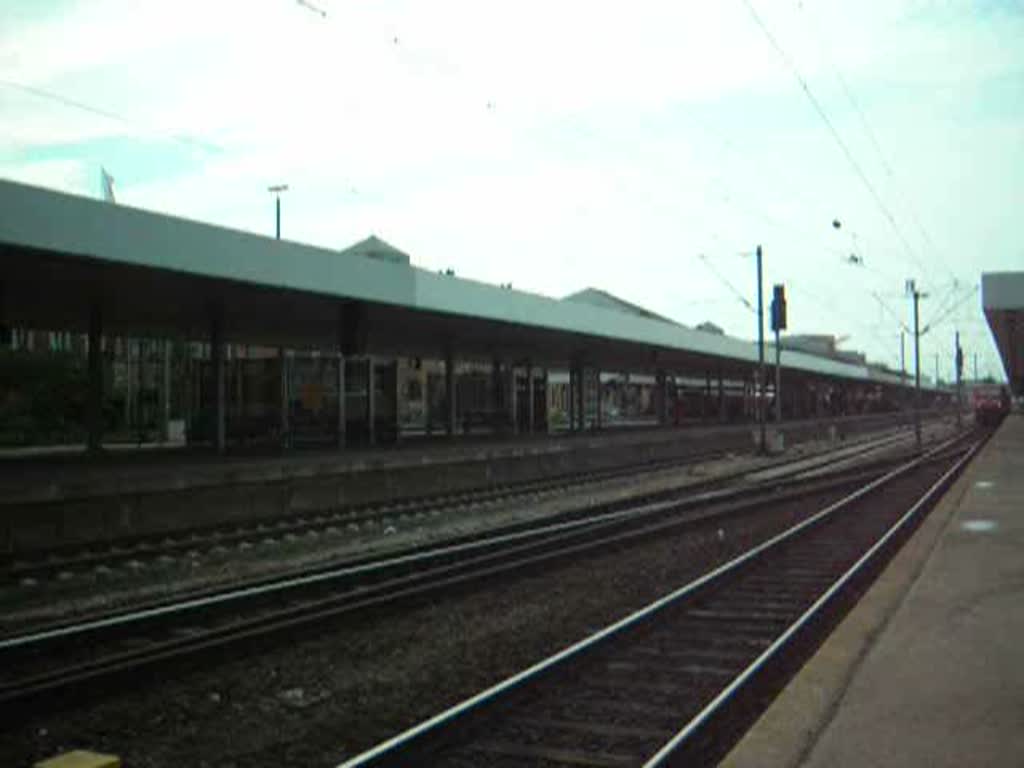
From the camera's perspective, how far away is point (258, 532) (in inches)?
639

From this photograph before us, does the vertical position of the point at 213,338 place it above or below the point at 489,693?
above

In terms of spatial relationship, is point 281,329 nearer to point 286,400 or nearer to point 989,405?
point 286,400

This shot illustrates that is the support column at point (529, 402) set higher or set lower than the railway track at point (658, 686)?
higher

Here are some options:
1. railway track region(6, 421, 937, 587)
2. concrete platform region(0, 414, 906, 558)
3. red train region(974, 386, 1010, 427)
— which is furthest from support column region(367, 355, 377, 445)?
red train region(974, 386, 1010, 427)

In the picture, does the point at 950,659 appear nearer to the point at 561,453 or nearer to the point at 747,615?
the point at 747,615

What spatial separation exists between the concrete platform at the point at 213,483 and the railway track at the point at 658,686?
981cm

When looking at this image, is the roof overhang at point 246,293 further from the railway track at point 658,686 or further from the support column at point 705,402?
the support column at point 705,402

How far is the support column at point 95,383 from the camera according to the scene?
2636 cm

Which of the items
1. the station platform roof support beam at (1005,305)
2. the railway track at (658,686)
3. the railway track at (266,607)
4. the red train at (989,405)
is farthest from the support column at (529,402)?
the red train at (989,405)

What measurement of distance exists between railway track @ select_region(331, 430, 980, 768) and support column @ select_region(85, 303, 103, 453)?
1880cm

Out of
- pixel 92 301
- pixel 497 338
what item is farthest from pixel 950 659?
pixel 497 338

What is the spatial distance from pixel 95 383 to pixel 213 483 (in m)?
8.97

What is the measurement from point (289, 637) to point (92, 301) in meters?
18.4

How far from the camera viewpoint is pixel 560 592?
37.7 feet
